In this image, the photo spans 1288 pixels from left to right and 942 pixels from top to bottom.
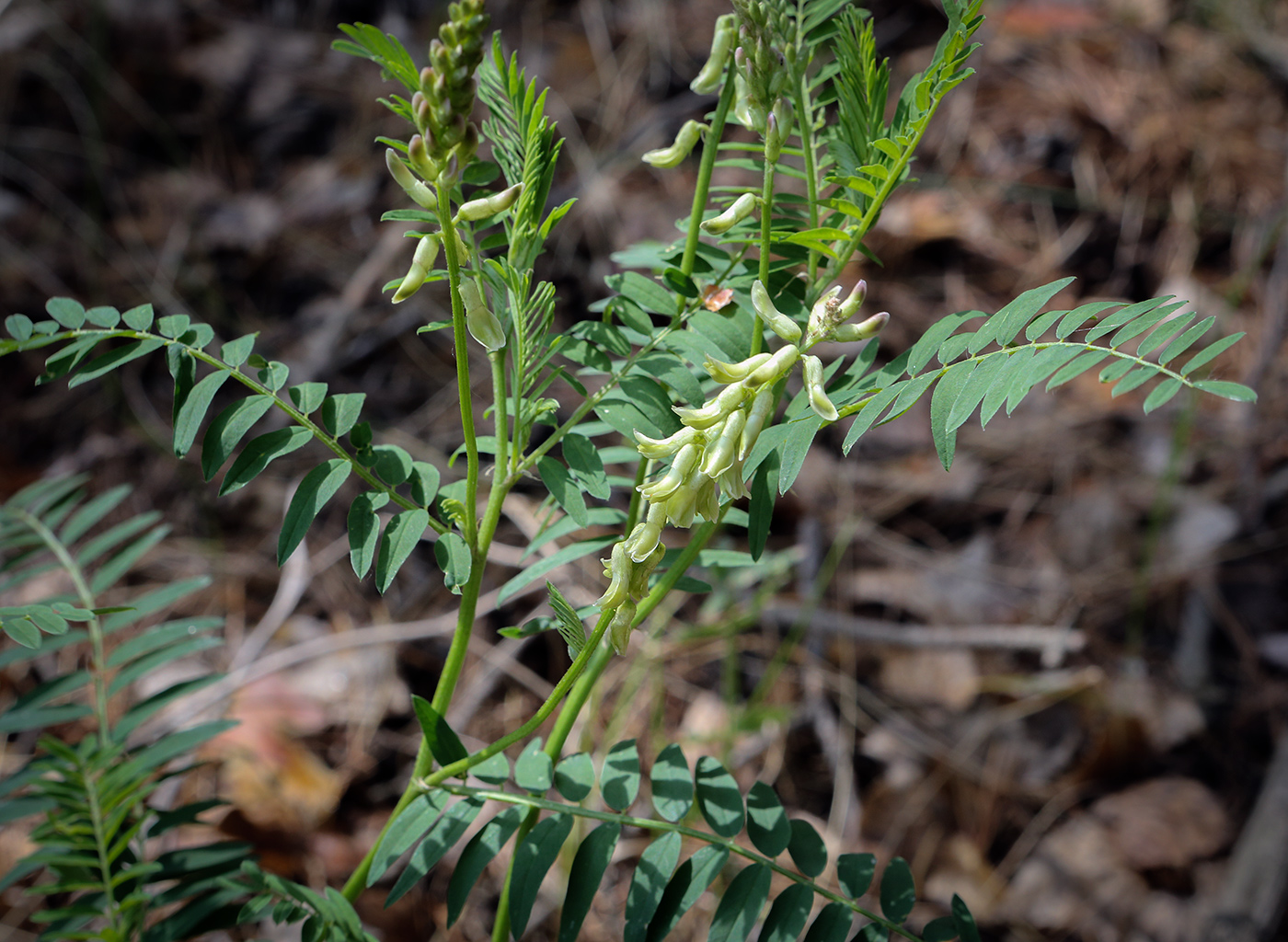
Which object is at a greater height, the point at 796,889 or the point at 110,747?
the point at 110,747

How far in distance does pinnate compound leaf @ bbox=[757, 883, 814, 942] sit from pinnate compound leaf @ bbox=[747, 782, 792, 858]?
0.06m

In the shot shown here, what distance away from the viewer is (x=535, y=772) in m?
1.33

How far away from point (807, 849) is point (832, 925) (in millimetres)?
117

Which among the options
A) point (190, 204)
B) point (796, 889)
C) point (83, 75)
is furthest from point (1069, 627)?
point (83, 75)

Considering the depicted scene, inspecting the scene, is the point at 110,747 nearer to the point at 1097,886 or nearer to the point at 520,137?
the point at 520,137

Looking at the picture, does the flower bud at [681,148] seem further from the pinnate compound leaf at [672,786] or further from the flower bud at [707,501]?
the pinnate compound leaf at [672,786]

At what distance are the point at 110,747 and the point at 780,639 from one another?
1.99 metres

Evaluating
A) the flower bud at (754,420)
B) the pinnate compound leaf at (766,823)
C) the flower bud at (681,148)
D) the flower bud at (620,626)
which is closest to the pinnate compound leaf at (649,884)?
the pinnate compound leaf at (766,823)

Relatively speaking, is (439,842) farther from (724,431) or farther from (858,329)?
(858,329)

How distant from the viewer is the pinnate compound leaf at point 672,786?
1.33m

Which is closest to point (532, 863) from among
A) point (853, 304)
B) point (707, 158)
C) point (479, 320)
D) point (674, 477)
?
point (674, 477)

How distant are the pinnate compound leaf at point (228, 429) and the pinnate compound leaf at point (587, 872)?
27.9 inches

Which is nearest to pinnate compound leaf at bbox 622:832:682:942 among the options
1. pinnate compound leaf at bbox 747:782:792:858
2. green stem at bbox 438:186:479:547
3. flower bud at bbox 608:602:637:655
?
pinnate compound leaf at bbox 747:782:792:858

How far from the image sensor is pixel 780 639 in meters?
3.01
